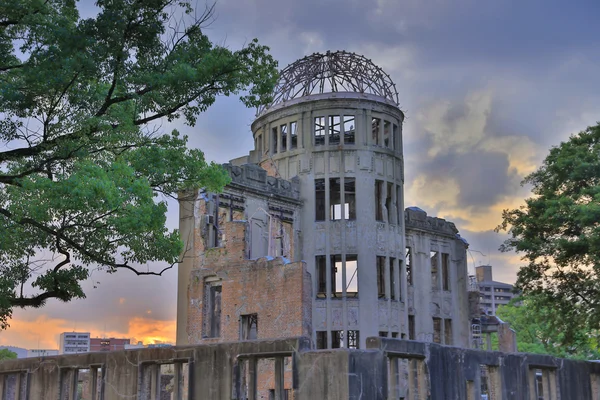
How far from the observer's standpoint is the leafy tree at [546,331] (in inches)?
1195

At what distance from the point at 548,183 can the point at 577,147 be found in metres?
1.88

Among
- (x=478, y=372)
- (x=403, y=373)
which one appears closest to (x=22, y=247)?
(x=478, y=372)

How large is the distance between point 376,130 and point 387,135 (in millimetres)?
591

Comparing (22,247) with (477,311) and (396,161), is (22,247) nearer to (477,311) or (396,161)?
(396,161)

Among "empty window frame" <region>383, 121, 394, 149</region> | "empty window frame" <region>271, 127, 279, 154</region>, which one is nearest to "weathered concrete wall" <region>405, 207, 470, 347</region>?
"empty window frame" <region>383, 121, 394, 149</region>

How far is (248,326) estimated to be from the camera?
29.2 meters

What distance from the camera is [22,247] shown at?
1630 centimetres

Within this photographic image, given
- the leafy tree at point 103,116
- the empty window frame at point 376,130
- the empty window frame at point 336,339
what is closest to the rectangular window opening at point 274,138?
the empty window frame at point 376,130

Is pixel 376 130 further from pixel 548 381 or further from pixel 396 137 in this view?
pixel 548 381

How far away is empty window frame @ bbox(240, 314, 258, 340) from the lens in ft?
94.8

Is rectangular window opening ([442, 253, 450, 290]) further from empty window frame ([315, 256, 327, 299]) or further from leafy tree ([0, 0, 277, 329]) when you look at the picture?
leafy tree ([0, 0, 277, 329])

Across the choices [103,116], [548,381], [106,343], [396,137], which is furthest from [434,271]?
[106,343]

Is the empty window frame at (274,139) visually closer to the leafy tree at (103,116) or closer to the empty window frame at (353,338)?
the empty window frame at (353,338)

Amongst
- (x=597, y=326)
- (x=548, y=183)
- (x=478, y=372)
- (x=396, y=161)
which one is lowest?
(x=478, y=372)
